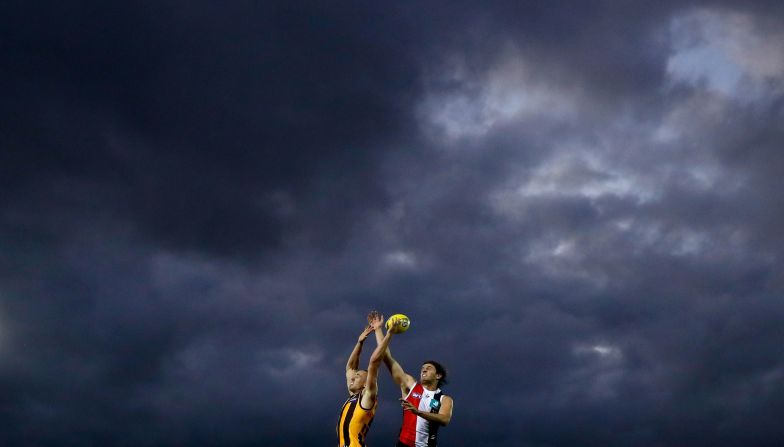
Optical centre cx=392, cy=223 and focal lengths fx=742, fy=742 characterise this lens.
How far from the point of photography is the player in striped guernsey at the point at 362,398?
17.3m

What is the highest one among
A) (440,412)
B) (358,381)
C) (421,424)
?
(358,381)

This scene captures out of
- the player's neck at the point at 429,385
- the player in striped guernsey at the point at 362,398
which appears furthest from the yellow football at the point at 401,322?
the player's neck at the point at 429,385

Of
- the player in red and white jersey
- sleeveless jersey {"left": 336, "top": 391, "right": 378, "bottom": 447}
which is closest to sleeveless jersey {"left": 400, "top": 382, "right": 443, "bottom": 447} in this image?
the player in red and white jersey

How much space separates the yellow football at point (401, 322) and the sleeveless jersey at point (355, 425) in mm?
1988

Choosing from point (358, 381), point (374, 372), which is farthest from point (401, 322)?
point (358, 381)

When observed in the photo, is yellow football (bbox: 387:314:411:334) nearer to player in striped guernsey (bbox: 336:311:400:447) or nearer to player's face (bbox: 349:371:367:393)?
player in striped guernsey (bbox: 336:311:400:447)

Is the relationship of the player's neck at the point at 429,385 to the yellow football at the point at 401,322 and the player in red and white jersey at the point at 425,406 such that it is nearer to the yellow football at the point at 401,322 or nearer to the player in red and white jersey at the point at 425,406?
the player in red and white jersey at the point at 425,406

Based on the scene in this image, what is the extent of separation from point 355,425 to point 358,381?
130 cm

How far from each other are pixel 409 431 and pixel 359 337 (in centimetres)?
293

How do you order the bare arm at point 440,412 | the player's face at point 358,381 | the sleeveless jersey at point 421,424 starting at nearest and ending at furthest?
the bare arm at point 440,412
the sleeveless jersey at point 421,424
the player's face at point 358,381

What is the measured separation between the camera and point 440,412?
1758 cm

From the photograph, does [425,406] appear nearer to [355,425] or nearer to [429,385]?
[429,385]

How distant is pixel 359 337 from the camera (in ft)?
63.7

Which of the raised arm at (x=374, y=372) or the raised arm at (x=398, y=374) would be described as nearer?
the raised arm at (x=374, y=372)
